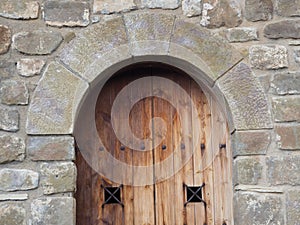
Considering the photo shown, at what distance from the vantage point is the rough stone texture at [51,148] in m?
3.04

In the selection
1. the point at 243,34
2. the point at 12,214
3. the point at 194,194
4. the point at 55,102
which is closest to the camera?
the point at 12,214

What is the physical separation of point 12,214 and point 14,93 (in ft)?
2.20

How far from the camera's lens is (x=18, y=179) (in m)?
3.03

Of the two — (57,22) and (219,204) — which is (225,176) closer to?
(219,204)

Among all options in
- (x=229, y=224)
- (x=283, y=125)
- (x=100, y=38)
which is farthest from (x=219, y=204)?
(x=100, y=38)

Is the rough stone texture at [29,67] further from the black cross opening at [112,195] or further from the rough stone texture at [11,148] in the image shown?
the black cross opening at [112,195]

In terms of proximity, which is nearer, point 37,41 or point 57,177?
point 57,177

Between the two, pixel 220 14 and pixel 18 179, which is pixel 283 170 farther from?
pixel 18 179

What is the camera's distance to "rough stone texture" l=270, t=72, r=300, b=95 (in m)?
3.16

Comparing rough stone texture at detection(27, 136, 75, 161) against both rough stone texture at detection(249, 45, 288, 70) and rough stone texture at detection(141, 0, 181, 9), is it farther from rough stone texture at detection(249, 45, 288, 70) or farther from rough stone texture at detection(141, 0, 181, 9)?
rough stone texture at detection(249, 45, 288, 70)

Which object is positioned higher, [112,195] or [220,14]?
[220,14]

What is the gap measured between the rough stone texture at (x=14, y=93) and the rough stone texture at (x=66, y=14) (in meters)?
0.40

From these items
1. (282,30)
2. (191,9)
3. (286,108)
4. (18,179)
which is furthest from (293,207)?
(18,179)

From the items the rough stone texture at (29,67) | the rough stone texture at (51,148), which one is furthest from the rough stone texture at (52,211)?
the rough stone texture at (29,67)
